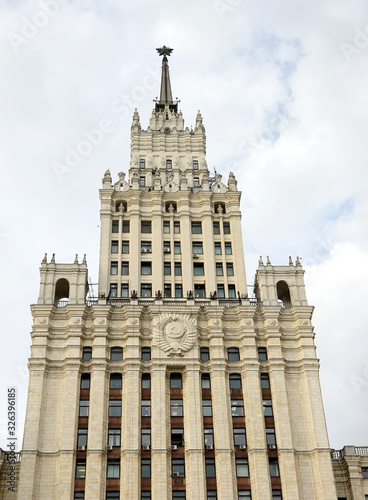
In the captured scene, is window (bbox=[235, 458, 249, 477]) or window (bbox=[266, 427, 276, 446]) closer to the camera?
window (bbox=[235, 458, 249, 477])

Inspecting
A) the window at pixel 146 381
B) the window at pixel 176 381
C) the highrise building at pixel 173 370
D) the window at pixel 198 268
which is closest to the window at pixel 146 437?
the highrise building at pixel 173 370

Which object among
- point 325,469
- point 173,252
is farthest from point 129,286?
point 325,469

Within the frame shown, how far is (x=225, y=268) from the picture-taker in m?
71.1

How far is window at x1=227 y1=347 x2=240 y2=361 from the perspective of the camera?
6372 cm

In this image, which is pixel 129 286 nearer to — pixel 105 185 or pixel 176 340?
pixel 176 340

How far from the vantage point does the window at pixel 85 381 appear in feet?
201

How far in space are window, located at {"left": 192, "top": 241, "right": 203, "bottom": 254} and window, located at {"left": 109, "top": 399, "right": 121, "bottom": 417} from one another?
19.6m

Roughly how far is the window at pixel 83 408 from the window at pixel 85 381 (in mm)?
1548

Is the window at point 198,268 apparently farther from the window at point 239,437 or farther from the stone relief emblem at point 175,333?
the window at point 239,437

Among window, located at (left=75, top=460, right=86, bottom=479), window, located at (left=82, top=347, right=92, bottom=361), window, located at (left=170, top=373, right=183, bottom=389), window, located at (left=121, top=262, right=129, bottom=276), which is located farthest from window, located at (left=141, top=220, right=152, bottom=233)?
window, located at (left=75, top=460, right=86, bottom=479)

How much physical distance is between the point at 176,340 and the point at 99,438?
38.2 feet

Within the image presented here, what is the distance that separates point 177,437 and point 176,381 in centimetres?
548

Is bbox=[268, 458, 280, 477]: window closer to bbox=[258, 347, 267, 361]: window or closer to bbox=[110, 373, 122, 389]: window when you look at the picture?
bbox=[258, 347, 267, 361]: window

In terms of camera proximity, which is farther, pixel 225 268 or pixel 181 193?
pixel 181 193
